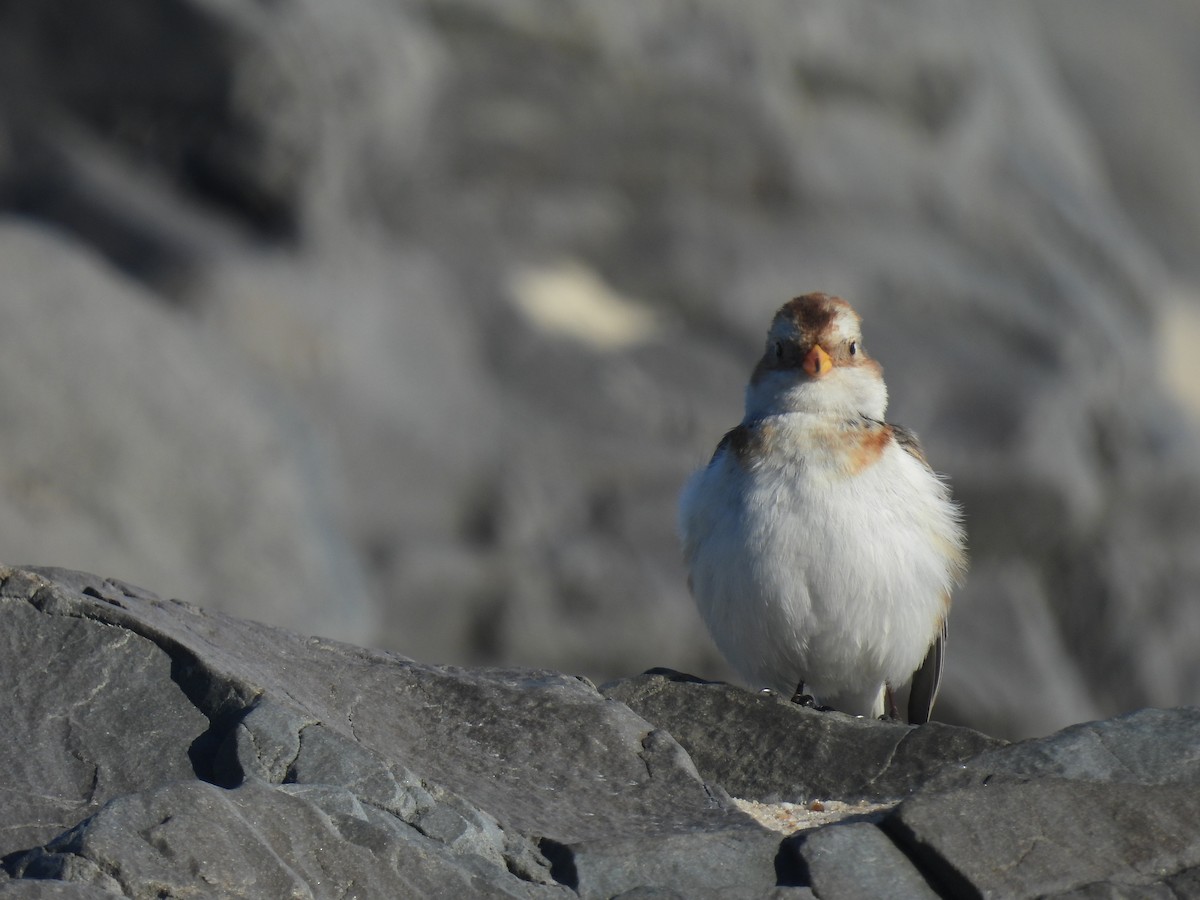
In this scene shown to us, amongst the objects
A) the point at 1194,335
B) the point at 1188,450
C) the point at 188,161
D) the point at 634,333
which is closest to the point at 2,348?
the point at 188,161

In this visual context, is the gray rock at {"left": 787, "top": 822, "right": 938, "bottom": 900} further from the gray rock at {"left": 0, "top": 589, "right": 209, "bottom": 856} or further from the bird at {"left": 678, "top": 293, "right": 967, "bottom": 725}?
the bird at {"left": 678, "top": 293, "right": 967, "bottom": 725}

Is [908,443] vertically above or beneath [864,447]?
above

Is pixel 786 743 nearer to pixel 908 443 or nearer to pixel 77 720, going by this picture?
pixel 908 443

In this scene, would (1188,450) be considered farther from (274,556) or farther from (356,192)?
(274,556)

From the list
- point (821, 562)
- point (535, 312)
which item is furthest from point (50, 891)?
point (535, 312)

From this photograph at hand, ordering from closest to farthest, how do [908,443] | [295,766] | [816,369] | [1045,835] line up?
[295,766]
[1045,835]
[816,369]
[908,443]

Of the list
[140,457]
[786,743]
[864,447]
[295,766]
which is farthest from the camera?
[140,457]

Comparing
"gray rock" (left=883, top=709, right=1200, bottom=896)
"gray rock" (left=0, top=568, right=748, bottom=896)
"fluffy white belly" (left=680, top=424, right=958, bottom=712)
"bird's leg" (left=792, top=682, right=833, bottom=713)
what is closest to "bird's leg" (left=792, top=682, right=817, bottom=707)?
"bird's leg" (left=792, top=682, right=833, bottom=713)
